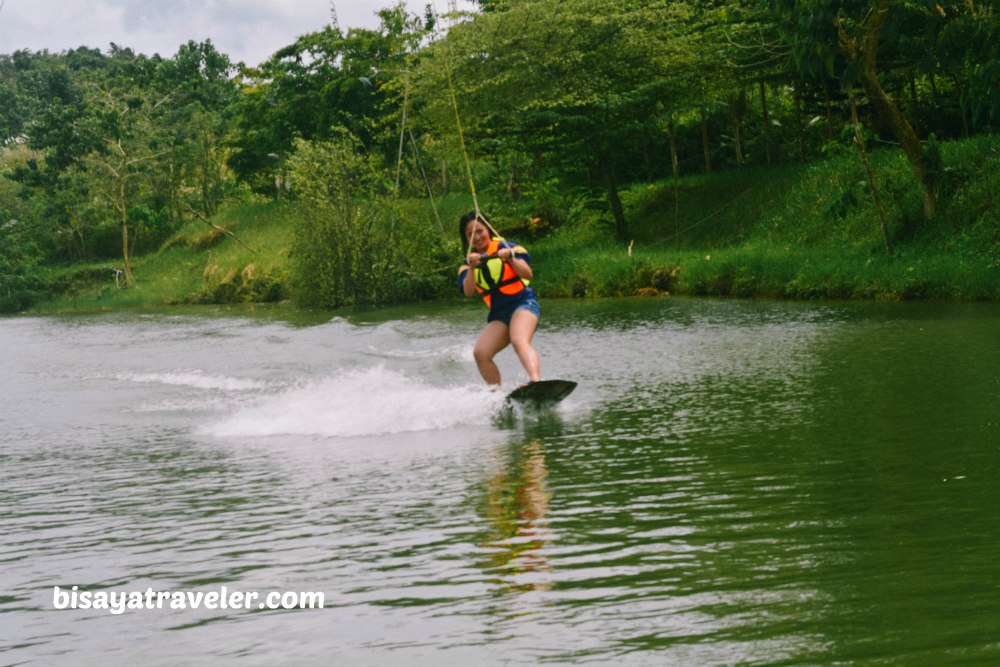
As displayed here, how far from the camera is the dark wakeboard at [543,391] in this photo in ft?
28.9

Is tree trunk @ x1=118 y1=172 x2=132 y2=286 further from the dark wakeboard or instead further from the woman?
the dark wakeboard

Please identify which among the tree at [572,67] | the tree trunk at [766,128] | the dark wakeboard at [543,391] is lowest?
the dark wakeboard at [543,391]

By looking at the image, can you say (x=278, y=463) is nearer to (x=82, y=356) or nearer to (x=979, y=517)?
(x=979, y=517)

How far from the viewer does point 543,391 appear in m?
8.86

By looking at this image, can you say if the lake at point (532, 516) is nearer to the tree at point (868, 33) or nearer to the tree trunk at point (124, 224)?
the tree at point (868, 33)

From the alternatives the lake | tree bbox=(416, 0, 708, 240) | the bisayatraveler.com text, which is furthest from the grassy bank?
the bisayatraveler.com text

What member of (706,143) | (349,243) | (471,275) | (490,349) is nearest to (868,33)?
(471,275)

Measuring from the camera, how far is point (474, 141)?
1315 inches

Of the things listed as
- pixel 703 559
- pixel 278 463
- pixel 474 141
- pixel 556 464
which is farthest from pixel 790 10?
pixel 474 141

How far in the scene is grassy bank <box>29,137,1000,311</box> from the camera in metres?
18.3

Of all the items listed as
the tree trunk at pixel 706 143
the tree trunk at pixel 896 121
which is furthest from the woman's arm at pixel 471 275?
the tree trunk at pixel 706 143

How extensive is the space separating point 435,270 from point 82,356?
44.6ft

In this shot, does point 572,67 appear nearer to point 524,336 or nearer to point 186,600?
point 524,336

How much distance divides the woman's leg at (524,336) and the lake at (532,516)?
1.74 feet
